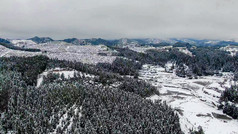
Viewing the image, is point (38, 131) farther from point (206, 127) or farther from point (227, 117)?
point (227, 117)

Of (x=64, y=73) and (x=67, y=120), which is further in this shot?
(x=64, y=73)

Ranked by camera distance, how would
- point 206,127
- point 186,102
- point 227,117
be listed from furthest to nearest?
point 186,102, point 227,117, point 206,127

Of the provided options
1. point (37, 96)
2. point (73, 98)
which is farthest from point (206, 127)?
point (37, 96)

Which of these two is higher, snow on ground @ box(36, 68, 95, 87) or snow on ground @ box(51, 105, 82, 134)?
snow on ground @ box(36, 68, 95, 87)

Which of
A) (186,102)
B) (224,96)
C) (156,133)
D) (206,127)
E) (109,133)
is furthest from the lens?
(224,96)

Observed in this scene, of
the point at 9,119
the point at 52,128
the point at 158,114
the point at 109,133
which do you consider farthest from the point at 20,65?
the point at 158,114

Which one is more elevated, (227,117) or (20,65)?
(20,65)

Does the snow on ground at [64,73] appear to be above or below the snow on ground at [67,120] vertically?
above

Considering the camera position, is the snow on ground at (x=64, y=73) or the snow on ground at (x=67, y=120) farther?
the snow on ground at (x=64, y=73)

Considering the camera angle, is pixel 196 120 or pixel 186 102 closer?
pixel 196 120

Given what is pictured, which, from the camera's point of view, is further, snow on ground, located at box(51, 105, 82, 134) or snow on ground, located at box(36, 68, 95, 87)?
snow on ground, located at box(36, 68, 95, 87)

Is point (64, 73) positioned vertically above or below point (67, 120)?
above
